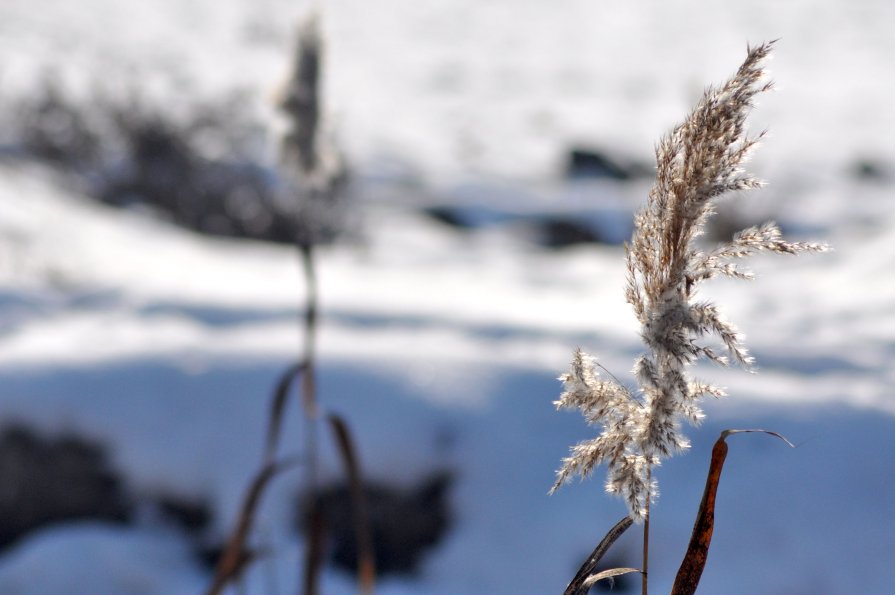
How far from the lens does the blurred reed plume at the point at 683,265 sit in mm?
767

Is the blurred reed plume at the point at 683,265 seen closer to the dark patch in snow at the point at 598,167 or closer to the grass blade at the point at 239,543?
the grass blade at the point at 239,543

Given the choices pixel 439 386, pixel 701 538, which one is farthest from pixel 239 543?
pixel 439 386

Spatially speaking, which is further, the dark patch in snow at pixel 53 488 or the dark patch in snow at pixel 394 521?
the dark patch in snow at pixel 53 488

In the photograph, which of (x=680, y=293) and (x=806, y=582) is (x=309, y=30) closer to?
(x=680, y=293)

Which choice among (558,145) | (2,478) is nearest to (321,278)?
(2,478)

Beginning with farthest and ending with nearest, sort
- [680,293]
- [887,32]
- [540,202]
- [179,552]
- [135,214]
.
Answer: [887,32] → [540,202] → [135,214] → [179,552] → [680,293]

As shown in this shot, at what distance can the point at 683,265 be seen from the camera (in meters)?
0.78

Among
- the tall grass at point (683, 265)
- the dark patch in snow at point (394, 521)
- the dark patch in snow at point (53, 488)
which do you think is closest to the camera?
the tall grass at point (683, 265)

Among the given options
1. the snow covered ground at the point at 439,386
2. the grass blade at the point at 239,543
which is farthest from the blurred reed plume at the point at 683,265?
the snow covered ground at the point at 439,386

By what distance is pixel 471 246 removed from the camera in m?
8.41

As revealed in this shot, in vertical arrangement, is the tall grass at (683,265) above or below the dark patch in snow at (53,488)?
above

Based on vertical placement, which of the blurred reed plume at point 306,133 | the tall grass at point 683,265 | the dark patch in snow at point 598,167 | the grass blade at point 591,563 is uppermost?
the dark patch in snow at point 598,167

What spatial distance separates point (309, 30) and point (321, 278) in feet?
10.3

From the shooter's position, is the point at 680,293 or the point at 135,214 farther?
the point at 135,214
